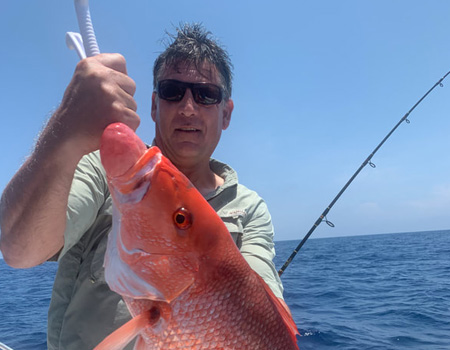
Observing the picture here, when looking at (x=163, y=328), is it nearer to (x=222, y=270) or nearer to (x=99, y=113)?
(x=222, y=270)

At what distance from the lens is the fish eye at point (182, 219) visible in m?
1.13

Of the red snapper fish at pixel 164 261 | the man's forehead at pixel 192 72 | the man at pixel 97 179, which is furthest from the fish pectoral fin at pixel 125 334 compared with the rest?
the man's forehead at pixel 192 72

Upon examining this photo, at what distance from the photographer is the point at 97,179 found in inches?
73.6

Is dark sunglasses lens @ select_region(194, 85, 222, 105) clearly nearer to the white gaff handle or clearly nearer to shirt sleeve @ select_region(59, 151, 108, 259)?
shirt sleeve @ select_region(59, 151, 108, 259)

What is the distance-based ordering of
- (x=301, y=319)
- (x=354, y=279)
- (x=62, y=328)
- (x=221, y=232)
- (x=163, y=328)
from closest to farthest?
1. (x=163, y=328)
2. (x=221, y=232)
3. (x=62, y=328)
4. (x=301, y=319)
5. (x=354, y=279)

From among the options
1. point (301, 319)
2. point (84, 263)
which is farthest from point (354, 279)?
point (84, 263)

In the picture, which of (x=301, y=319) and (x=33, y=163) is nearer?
(x=33, y=163)

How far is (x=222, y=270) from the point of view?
117cm

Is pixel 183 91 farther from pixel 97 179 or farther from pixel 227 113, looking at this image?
pixel 97 179

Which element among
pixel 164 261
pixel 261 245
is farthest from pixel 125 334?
pixel 261 245

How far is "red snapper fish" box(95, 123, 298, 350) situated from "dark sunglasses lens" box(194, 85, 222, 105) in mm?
1450

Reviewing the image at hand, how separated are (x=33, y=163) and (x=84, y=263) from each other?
0.76 m

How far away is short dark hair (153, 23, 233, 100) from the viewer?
2600 millimetres

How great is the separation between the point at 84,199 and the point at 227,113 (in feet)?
5.06
